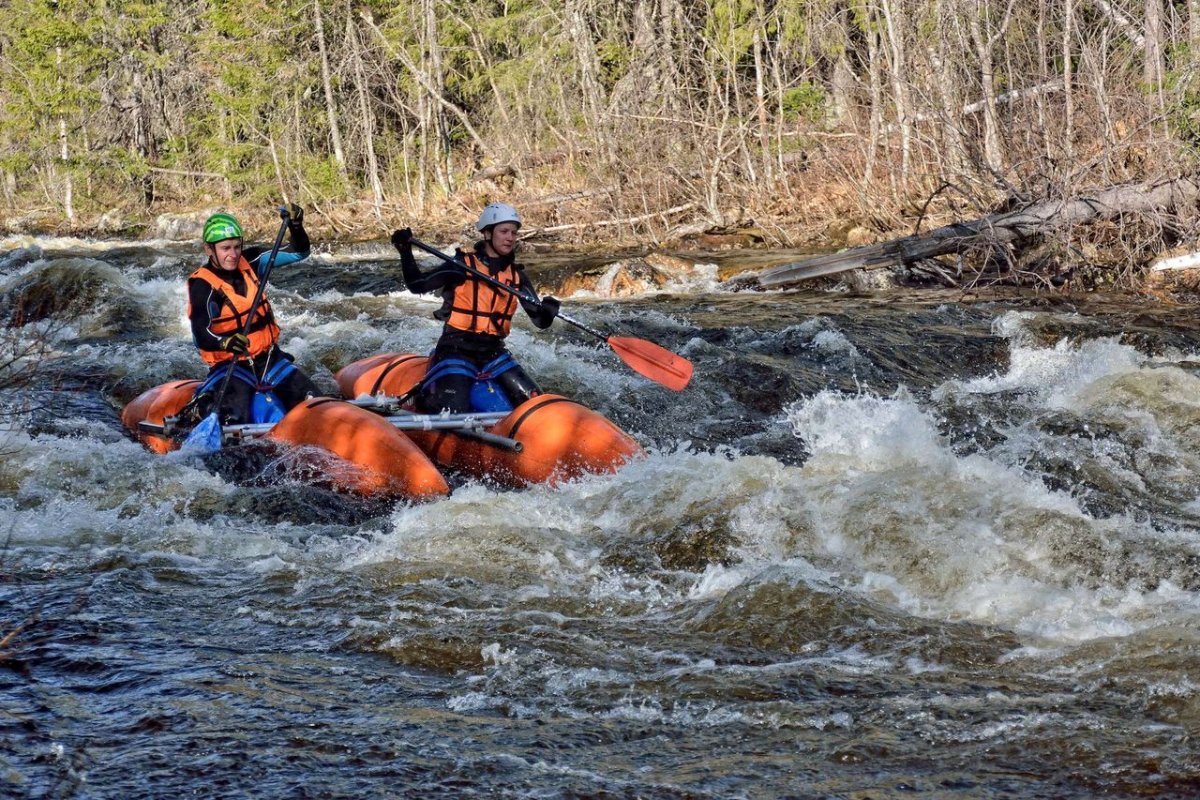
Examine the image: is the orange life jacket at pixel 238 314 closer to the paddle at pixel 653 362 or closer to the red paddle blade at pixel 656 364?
the paddle at pixel 653 362

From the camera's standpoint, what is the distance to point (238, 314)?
7.10m

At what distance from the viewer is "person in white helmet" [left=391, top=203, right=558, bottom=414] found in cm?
709

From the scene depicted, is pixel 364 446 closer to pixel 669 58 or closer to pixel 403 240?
pixel 403 240

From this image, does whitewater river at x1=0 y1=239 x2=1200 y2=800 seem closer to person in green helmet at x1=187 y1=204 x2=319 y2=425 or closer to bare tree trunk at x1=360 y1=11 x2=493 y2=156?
person in green helmet at x1=187 y1=204 x2=319 y2=425

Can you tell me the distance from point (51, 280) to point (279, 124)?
553 inches

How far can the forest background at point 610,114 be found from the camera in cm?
1153

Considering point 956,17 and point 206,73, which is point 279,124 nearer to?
point 206,73

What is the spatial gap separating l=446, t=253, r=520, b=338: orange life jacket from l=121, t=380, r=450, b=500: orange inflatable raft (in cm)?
86

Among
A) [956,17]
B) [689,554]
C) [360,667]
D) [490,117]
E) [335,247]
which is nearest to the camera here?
[360,667]

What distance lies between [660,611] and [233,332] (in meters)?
3.59

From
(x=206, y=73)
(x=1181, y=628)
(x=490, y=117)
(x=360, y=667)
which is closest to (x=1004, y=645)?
(x=1181, y=628)

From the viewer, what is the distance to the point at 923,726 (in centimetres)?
350

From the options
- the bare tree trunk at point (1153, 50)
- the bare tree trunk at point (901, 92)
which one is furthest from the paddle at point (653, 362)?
the bare tree trunk at point (901, 92)

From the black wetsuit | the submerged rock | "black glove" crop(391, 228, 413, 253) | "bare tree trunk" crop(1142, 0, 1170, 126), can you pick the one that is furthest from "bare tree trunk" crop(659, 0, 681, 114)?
"black glove" crop(391, 228, 413, 253)
